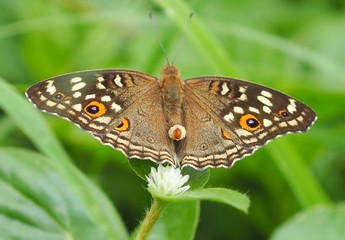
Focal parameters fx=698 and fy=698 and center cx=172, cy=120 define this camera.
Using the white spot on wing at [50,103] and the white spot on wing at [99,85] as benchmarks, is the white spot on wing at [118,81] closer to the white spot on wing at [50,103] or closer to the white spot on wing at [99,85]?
the white spot on wing at [99,85]

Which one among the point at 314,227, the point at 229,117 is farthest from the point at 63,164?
the point at 314,227

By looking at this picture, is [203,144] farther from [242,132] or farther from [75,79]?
[75,79]

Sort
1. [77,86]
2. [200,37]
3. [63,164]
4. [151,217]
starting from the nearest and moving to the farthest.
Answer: [151,217] → [63,164] → [77,86] → [200,37]

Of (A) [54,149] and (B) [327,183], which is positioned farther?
(B) [327,183]

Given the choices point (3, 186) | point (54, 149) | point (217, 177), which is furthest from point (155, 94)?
point (217, 177)

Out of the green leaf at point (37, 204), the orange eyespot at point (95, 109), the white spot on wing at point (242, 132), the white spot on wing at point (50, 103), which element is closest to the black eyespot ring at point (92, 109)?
the orange eyespot at point (95, 109)

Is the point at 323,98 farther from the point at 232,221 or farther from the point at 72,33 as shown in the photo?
the point at 72,33

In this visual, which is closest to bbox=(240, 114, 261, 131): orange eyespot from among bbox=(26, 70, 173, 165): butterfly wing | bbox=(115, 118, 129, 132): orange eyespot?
bbox=(26, 70, 173, 165): butterfly wing
